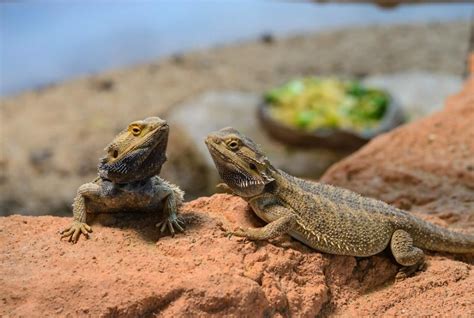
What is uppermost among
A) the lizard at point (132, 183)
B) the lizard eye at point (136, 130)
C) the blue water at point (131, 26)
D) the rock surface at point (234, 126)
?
the lizard eye at point (136, 130)

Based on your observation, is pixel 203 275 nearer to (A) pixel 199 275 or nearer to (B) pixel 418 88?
(A) pixel 199 275

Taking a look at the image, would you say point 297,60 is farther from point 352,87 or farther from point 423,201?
point 423,201

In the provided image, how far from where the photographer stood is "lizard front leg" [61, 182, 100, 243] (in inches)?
118

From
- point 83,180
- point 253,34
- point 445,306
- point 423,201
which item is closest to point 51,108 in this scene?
point 83,180

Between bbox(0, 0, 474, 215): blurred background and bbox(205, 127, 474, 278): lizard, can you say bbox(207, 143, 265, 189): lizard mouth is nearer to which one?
bbox(205, 127, 474, 278): lizard

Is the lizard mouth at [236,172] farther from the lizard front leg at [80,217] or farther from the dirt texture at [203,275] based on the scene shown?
the lizard front leg at [80,217]

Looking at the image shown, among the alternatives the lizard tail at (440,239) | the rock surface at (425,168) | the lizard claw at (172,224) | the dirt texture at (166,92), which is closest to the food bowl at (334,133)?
the dirt texture at (166,92)

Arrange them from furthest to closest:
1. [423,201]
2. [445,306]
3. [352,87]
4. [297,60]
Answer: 1. [297,60]
2. [352,87]
3. [423,201]
4. [445,306]

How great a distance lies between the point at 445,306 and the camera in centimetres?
300

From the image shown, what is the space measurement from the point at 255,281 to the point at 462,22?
8.99m

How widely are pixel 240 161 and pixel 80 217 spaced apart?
85 centimetres

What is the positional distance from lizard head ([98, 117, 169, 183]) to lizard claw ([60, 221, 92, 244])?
0.27 meters

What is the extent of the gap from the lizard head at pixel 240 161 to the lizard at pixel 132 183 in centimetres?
28

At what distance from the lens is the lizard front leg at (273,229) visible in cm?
301
